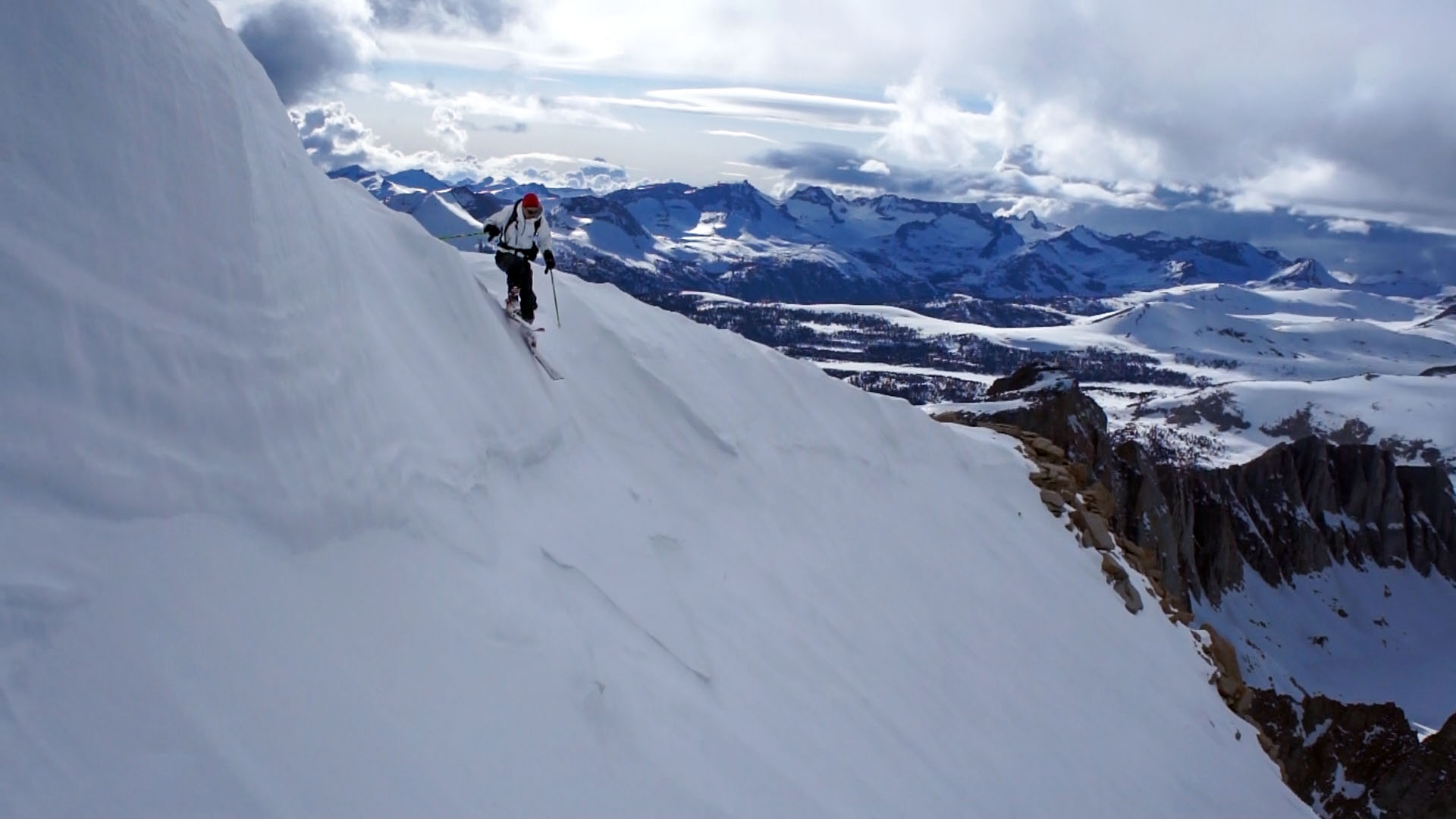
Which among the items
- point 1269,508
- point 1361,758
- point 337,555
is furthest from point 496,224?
point 1269,508

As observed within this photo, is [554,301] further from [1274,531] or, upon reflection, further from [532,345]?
[1274,531]

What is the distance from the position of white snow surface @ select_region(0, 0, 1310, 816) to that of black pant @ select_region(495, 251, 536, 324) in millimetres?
632

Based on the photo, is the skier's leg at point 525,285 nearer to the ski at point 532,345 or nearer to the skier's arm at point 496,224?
the ski at point 532,345

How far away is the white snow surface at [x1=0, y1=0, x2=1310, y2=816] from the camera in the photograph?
480cm

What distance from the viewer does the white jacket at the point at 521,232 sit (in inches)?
559

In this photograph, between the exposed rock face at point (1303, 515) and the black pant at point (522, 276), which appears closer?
the black pant at point (522, 276)

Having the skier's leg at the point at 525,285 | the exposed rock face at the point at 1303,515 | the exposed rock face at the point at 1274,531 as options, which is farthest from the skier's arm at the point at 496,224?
the exposed rock face at the point at 1303,515

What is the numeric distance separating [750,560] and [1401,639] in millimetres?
102783

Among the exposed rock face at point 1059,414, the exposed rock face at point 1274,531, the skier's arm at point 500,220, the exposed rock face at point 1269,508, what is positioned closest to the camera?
the skier's arm at point 500,220

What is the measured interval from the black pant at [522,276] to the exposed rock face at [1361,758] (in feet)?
105

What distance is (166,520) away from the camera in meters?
5.44

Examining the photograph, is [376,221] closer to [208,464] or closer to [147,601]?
[208,464]

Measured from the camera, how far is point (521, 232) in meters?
14.2

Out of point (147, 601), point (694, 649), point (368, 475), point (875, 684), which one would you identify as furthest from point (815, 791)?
point (147, 601)
